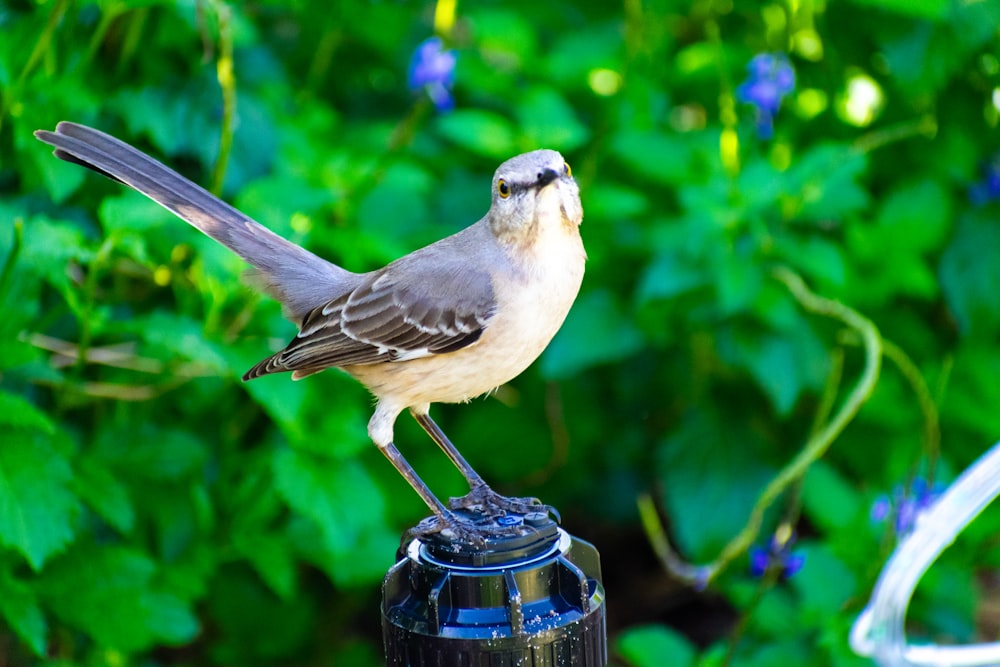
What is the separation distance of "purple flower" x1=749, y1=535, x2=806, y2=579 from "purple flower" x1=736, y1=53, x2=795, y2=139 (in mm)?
1744

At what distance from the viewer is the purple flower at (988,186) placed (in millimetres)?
4977

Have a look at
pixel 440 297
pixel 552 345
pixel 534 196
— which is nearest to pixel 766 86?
pixel 552 345

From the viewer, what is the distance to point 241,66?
4.71 m

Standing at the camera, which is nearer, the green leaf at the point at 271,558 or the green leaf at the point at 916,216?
the green leaf at the point at 271,558

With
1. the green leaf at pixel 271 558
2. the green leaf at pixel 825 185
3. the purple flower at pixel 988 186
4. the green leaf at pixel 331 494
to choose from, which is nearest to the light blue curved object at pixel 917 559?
the green leaf at pixel 331 494

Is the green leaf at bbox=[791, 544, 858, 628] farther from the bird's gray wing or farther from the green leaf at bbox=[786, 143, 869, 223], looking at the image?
the bird's gray wing

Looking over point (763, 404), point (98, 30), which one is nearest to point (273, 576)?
point (98, 30)

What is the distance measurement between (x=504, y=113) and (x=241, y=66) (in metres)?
1.28

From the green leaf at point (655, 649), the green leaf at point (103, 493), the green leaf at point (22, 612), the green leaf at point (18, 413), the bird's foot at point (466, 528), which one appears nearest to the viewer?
the bird's foot at point (466, 528)

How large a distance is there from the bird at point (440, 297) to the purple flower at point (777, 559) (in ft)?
3.80

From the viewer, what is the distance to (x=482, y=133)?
4.50 metres

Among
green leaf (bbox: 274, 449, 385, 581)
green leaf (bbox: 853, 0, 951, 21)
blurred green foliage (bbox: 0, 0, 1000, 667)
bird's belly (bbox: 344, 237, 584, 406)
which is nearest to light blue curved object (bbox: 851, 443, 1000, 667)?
blurred green foliage (bbox: 0, 0, 1000, 667)

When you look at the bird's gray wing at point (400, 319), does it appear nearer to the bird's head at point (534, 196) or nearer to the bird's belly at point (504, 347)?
the bird's belly at point (504, 347)

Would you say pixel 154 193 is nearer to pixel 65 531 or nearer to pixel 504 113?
pixel 65 531
